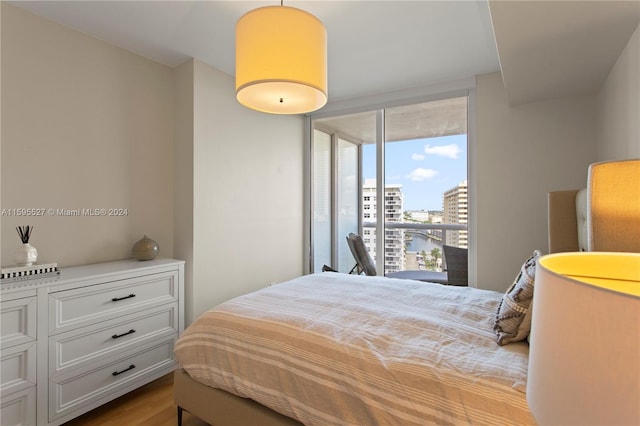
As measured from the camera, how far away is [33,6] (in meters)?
2.07

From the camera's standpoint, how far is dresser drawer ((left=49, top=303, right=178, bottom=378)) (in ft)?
6.16

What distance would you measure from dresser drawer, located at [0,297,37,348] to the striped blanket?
2.58 feet

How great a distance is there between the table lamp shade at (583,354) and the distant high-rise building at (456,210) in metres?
3.07

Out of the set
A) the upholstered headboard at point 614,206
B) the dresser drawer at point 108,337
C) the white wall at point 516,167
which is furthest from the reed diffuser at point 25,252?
the white wall at point 516,167

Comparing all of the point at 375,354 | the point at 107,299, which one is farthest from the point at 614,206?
the point at 107,299

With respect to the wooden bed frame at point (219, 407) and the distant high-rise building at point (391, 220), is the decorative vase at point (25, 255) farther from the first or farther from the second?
the distant high-rise building at point (391, 220)

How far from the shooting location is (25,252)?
6.34 ft

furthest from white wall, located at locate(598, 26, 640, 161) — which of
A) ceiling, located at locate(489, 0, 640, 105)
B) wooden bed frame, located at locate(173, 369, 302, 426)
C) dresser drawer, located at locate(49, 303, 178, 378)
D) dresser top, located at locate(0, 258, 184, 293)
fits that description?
dresser drawer, located at locate(49, 303, 178, 378)

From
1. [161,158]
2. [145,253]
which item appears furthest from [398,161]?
[145,253]

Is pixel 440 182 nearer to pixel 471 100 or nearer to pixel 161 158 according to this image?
pixel 471 100

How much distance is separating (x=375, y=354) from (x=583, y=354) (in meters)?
1.04

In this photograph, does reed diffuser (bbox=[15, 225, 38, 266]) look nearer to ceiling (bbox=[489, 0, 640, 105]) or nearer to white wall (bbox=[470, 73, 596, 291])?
ceiling (bbox=[489, 0, 640, 105])

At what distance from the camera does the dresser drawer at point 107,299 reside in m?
1.88

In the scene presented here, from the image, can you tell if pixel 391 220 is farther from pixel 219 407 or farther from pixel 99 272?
pixel 99 272
